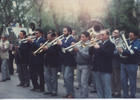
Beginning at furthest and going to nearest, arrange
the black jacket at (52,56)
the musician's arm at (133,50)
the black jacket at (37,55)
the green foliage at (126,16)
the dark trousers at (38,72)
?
the green foliage at (126,16)
the dark trousers at (38,72)
the black jacket at (37,55)
the black jacket at (52,56)
the musician's arm at (133,50)

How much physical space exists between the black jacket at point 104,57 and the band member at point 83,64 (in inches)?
21.1

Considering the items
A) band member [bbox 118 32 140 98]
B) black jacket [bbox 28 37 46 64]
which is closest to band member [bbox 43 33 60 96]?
black jacket [bbox 28 37 46 64]

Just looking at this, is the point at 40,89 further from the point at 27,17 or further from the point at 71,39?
the point at 27,17

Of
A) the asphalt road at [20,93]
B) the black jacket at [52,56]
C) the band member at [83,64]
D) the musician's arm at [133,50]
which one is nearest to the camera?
the band member at [83,64]

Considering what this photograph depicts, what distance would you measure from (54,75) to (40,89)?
948 millimetres

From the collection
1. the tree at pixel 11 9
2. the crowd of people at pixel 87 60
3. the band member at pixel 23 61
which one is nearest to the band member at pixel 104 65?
the crowd of people at pixel 87 60

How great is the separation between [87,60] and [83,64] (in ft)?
0.45

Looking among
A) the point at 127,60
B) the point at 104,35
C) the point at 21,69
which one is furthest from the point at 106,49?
the point at 21,69

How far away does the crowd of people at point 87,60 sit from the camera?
301 inches

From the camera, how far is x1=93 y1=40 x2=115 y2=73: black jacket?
7.51 m

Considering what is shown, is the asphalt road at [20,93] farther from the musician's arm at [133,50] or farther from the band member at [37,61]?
the musician's arm at [133,50]

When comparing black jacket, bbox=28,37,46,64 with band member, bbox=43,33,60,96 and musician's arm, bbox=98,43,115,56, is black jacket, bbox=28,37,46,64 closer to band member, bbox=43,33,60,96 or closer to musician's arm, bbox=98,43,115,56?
band member, bbox=43,33,60,96

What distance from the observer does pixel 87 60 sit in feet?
27.5

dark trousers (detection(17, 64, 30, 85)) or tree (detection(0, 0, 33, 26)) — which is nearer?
dark trousers (detection(17, 64, 30, 85))
